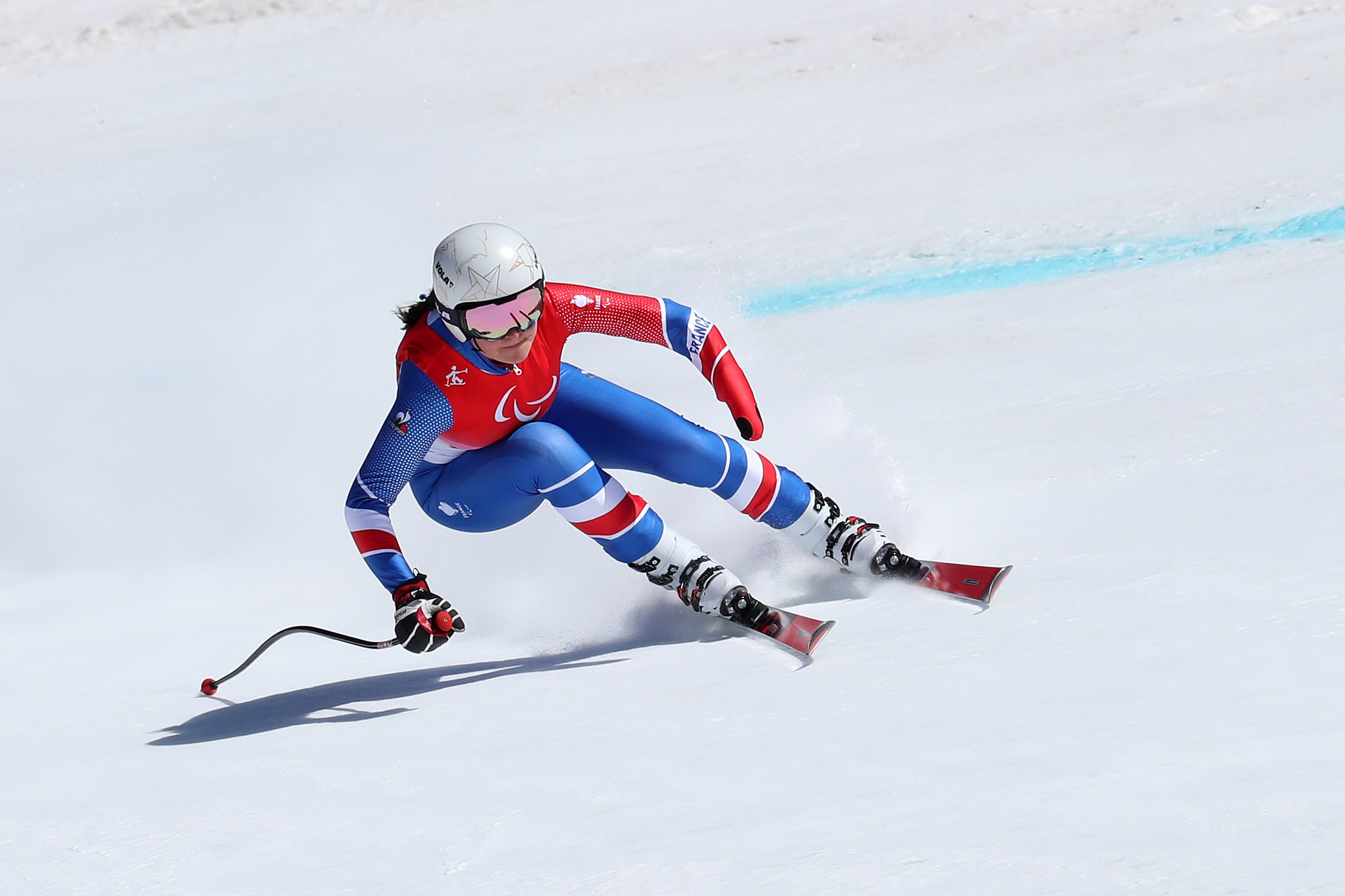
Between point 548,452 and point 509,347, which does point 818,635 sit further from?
point 509,347

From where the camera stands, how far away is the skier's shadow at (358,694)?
3.26 metres

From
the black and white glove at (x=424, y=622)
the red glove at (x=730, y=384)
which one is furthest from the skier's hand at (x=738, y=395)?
the black and white glove at (x=424, y=622)

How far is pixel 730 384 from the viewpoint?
3.61 m

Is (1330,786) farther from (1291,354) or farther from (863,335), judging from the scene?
(863,335)

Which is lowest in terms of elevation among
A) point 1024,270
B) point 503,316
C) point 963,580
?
point 963,580

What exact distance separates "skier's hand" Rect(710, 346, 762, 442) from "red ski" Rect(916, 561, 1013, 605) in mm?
595

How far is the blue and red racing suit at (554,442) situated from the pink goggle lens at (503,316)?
127 millimetres

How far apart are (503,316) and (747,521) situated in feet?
4.06

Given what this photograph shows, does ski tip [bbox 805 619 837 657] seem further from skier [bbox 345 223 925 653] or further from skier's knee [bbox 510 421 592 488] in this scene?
skier's knee [bbox 510 421 592 488]

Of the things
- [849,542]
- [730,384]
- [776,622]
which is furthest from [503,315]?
[849,542]

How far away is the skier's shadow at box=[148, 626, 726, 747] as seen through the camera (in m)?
3.26

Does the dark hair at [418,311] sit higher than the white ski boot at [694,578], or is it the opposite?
the dark hair at [418,311]

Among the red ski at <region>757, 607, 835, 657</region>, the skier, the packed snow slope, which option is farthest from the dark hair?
the red ski at <region>757, 607, 835, 657</region>

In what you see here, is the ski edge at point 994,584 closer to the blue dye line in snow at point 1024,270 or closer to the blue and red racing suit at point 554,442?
the blue and red racing suit at point 554,442
